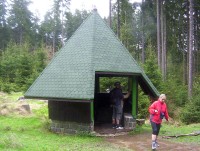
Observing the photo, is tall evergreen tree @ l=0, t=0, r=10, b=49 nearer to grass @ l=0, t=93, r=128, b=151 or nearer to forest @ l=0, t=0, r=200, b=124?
forest @ l=0, t=0, r=200, b=124

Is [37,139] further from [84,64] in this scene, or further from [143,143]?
[143,143]

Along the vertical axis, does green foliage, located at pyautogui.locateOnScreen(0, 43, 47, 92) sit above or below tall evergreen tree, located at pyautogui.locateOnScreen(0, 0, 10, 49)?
below

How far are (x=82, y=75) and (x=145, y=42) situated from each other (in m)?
29.7

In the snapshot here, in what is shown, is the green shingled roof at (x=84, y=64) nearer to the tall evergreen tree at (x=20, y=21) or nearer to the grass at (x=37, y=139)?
the grass at (x=37, y=139)

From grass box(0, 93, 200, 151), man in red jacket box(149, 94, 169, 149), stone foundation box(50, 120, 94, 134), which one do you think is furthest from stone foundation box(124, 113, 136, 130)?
man in red jacket box(149, 94, 169, 149)

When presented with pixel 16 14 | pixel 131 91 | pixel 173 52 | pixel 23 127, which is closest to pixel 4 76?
pixel 23 127

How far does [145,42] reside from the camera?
38.7m

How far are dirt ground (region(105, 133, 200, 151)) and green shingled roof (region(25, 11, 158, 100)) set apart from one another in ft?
5.91

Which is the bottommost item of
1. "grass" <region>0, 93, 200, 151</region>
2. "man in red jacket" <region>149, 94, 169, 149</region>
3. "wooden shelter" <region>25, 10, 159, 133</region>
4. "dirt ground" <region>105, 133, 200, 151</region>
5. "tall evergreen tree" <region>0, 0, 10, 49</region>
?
"dirt ground" <region>105, 133, 200, 151</region>

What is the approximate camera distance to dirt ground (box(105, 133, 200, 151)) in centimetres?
827

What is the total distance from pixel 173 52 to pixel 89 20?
80.3 feet

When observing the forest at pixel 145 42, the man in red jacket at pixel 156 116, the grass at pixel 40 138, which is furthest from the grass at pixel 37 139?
the forest at pixel 145 42

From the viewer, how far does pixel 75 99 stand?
9.54 meters

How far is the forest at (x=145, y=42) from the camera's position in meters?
19.2
